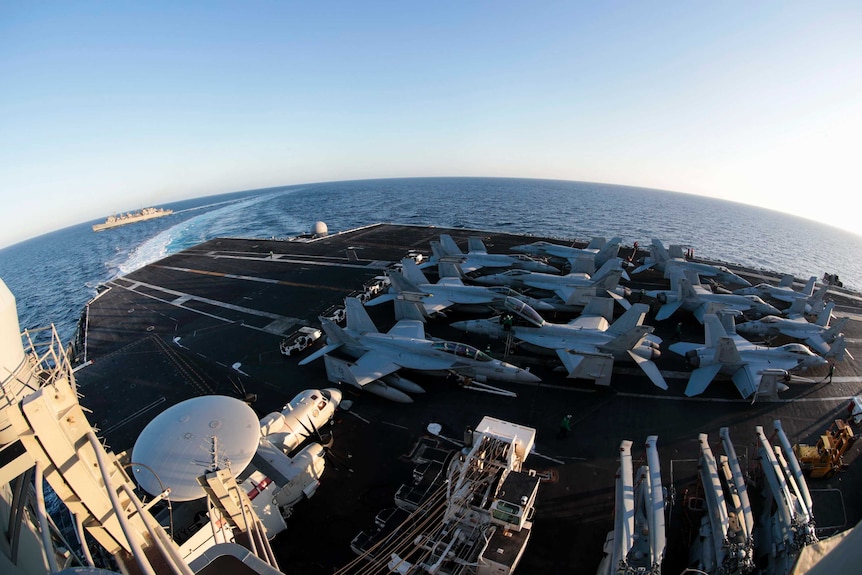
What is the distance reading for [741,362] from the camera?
23.0 metres

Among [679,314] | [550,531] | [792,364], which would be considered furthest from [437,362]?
[679,314]

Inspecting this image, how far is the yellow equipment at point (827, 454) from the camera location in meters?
16.8

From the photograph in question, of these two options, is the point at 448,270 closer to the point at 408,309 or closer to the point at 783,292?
the point at 408,309

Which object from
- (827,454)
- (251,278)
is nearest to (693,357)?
(827,454)

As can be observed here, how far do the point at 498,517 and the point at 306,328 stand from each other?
75.5 ft

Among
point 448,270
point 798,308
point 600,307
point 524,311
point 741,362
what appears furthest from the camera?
point 448,270

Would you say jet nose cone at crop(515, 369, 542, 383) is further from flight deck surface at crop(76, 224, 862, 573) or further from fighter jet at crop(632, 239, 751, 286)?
fighter jet at crop(632, 239, 751, 286)

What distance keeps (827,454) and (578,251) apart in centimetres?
3237

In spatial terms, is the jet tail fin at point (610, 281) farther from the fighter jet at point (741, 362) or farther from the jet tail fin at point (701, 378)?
the jet tail fin at point (701, 378)

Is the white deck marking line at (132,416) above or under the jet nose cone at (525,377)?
under

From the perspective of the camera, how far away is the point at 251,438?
1305 cm

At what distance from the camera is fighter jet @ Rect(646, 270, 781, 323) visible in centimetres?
3173

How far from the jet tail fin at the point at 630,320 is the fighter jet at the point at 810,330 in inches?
436

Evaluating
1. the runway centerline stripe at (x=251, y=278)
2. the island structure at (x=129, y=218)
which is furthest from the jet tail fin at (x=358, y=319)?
the island structure at (x=129, y=218)
